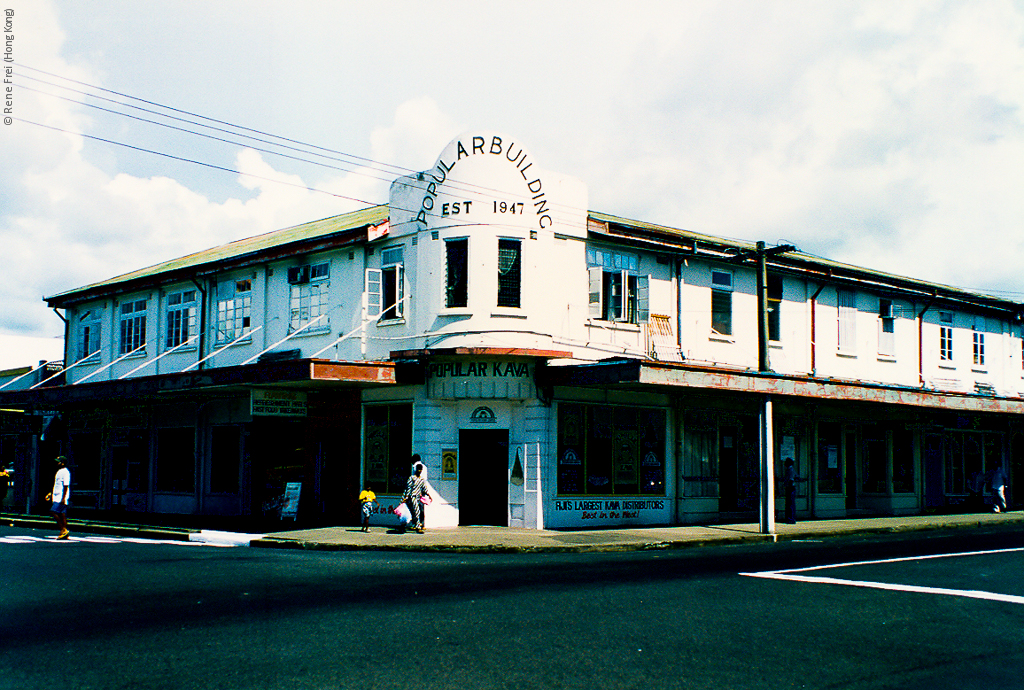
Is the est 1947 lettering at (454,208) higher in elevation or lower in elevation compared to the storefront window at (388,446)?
higher

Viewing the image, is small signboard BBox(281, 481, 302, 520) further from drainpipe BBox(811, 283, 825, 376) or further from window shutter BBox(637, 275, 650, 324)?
drainpipe BBox(811, 283, 825, 376)

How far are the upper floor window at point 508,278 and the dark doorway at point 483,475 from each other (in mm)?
3096

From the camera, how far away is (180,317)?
28516 millimetres

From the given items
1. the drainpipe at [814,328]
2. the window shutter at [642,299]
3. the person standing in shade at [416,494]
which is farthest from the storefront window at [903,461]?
the person standing in shade at [416,494]

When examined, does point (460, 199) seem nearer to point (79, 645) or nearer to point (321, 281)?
point (321, 281)

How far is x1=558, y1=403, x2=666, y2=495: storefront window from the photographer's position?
21.9 metres

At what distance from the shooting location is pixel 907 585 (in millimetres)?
11117

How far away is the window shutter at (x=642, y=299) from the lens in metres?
23.4

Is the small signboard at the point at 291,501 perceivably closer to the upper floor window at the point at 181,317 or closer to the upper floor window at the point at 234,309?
the upper floor window at the point at 234,309

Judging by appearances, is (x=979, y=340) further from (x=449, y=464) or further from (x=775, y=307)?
(x=449, y=464)

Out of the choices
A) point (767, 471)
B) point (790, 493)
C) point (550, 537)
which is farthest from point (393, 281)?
point (790, 493)

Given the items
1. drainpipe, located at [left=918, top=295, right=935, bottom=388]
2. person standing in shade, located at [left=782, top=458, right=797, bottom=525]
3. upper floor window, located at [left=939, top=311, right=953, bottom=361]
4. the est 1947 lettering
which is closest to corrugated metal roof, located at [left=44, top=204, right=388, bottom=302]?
the est 1947 lettering

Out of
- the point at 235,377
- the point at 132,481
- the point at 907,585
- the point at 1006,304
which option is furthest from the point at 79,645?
the point at 1006,304

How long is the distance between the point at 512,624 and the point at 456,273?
1361 centimetres
